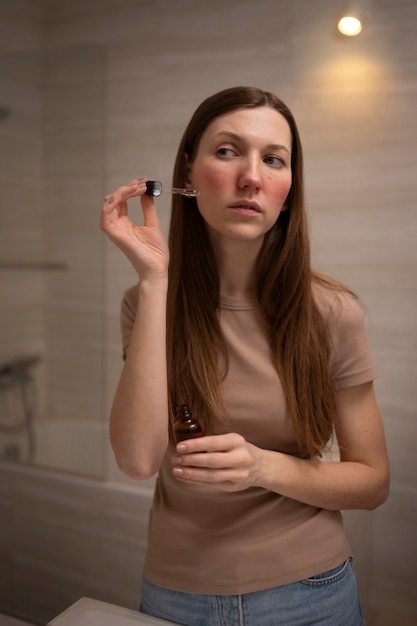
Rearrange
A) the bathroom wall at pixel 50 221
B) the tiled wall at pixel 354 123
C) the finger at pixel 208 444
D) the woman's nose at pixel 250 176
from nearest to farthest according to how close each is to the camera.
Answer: the finger at pixel 208 444 → the woman's nose at pixel 250 176 → the tiled wall at pixel 354 123 → the bathroom wall at pixel 50 221

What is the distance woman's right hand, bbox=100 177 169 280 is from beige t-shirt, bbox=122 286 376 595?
6.3 inches

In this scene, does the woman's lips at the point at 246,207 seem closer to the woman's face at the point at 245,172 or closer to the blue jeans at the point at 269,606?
the woman's face at the point at 245,172

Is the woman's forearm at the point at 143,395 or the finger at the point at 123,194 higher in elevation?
the finger at the point at 123,194

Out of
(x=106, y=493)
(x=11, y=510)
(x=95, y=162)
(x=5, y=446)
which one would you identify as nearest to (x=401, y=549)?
(x=106, y=493)

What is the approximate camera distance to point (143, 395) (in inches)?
25.6

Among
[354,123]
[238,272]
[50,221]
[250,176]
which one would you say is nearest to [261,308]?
[238,272]

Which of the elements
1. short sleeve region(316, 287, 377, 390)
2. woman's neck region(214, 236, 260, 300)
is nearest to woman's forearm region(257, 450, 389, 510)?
short sleeve region(316, 287, 377, 390)

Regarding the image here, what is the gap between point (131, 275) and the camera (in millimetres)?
1688

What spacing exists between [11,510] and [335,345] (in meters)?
1.18

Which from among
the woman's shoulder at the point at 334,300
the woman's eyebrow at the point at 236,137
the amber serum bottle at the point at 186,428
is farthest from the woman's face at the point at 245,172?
the amber serum bottle at the point at 186,428

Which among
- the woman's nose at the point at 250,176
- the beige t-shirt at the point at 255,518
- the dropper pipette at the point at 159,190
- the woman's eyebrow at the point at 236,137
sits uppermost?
the woman's eyebrow at the point at 236,137

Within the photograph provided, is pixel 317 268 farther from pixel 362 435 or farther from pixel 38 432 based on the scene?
pixel 38 432

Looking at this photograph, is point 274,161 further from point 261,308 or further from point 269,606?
point 269,606

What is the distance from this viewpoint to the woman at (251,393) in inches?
26.4
